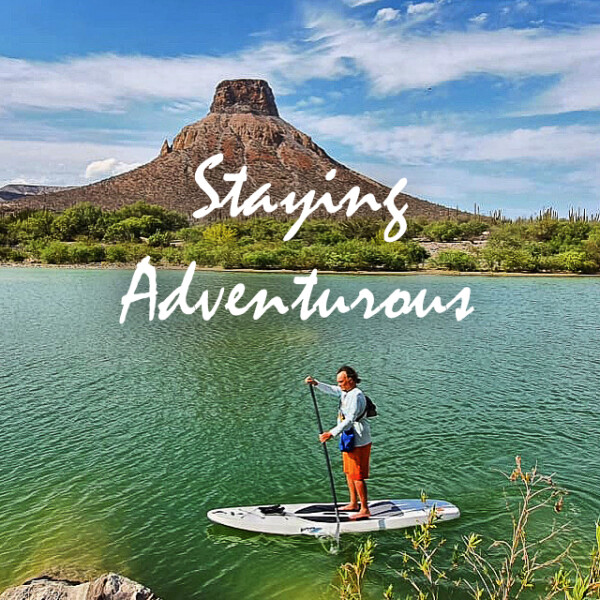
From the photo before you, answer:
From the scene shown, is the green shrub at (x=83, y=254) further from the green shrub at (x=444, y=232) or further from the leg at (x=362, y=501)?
the leg at (x=362, y=501)

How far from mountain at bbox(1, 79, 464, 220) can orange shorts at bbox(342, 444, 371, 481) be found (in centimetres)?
11453

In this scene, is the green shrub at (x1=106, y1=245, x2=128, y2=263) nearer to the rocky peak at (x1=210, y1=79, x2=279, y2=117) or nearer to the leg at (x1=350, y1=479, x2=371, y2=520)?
the leg at (x1=350, y1=479, x2=371, y2=520)

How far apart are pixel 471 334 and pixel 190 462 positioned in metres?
17.8

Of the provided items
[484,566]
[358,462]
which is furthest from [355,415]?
[484,566]

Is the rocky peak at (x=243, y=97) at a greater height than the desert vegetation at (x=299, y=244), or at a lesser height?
greater

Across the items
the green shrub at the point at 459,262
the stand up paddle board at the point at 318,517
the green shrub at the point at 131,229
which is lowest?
the stand up paddle board at the point at 318,517

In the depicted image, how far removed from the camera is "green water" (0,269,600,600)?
8.31 m

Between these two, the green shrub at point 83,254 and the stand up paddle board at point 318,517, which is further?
the green shrub at point 83,254

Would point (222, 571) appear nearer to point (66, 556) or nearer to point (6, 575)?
point (66, 556)

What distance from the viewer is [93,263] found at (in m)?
70.2

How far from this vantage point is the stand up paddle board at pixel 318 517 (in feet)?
28.1

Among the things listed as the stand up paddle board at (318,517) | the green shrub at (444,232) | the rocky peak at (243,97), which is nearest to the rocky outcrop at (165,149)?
the rocky peak at (243,97)

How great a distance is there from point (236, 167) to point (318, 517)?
487 ft

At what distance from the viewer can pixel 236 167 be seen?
15125cm
